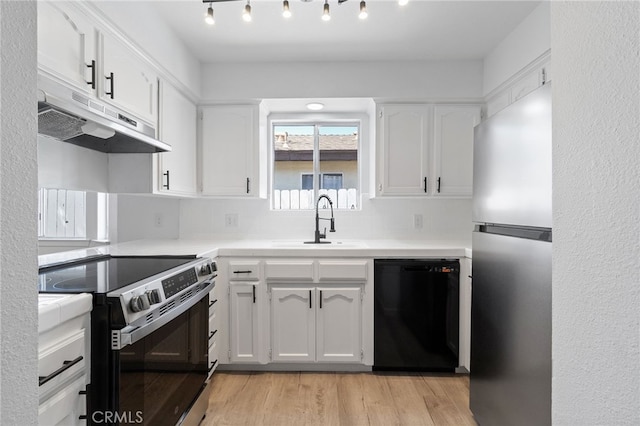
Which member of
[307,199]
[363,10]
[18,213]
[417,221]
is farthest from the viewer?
[307,199]

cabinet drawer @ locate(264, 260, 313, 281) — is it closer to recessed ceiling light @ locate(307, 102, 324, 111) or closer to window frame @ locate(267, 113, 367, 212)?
window frame @ locate(267, 113, 367, 212)

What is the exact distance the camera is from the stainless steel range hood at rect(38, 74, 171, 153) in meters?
1.15

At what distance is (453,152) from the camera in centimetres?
277

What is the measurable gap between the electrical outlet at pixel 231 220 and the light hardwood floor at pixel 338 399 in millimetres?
1193

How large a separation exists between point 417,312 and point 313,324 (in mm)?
729

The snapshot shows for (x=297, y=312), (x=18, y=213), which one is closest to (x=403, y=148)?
(x=297, y=312)

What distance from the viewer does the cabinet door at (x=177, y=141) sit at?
226 cm

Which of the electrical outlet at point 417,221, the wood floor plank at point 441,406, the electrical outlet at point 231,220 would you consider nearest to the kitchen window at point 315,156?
the electrical outlet at point 231,220

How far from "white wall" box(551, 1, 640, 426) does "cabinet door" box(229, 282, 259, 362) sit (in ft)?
6.51

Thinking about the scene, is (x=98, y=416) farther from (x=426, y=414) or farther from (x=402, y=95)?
(x=402, y=95)

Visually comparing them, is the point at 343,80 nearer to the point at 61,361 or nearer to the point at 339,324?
the point at 339,324

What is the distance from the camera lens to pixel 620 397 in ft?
1.75

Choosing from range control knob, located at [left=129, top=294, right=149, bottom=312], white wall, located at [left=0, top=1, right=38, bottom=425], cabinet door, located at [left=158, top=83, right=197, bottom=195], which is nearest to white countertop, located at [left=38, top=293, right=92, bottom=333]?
range control knob, located at [left=129, top=294, right=149, bottom=312]

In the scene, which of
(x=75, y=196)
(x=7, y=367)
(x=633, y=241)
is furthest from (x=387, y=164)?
(x=7, y=367)
